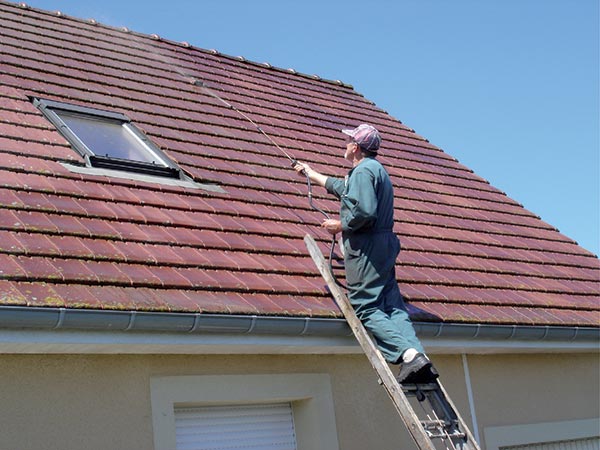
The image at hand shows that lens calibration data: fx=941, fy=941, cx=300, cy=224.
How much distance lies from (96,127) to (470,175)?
16.4 feet

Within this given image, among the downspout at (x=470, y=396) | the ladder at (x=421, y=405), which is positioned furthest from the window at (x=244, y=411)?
the downspout at (x=470, y=396)

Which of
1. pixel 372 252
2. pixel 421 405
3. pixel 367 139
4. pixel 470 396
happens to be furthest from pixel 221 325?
pixel 470 396

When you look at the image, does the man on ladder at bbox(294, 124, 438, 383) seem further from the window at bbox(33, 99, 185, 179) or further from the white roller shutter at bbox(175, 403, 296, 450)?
the window at bbox(33, 99, 185, 179)

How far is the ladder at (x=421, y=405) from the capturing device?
5.08 metres

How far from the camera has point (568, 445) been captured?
8.02 m

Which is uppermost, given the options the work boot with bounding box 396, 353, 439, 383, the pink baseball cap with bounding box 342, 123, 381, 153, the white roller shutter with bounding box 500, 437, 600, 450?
the pink baseball cap with bounding box 342, 123, 381, 153

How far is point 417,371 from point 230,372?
1.19 m

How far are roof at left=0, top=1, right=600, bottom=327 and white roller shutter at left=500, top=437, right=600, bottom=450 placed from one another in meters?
1.06

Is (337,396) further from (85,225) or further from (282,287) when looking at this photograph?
(85,225)

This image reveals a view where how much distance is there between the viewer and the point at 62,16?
33.2 ft

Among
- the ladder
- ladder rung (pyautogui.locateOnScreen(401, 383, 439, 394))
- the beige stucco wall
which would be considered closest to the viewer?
the beige stucco wall

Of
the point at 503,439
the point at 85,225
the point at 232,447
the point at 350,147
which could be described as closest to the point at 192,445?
the point at 232,447

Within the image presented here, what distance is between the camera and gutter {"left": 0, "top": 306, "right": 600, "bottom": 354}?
461cm

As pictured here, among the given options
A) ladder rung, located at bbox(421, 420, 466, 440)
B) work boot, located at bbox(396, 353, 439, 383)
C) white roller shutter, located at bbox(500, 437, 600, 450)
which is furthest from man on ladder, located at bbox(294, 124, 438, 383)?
white roller shutter, located at bbox(500, 437, 600, 450)
